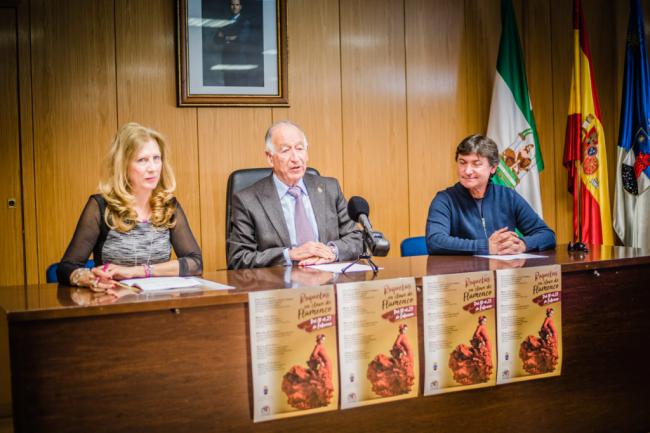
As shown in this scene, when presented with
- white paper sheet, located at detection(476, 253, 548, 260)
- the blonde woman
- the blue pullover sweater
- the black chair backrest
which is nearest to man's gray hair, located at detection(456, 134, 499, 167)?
the blue pullover sweater

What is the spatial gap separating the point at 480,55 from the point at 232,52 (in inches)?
66.8

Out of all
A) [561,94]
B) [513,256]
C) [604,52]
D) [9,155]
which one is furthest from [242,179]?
[604,52]

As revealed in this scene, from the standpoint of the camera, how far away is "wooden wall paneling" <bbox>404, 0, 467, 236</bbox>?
434cm

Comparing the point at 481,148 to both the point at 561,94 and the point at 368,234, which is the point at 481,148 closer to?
the point at 368,234

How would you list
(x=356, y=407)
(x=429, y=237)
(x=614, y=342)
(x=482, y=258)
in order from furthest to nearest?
(x=429, y=237), (x=482, y=258), (x=614, y=342), (x=356, y=407)

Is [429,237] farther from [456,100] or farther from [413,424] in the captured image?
[456,100]

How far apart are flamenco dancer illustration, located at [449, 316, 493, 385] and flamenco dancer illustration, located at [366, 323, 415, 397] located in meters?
0.17

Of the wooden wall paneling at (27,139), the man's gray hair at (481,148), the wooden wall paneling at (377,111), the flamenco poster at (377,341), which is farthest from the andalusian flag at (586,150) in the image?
the wooden wall paneling at (27,139)

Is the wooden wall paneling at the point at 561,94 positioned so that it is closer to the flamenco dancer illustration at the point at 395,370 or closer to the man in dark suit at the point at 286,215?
the man in dark suit at the point at 286,215

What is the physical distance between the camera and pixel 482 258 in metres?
Answer: 2.67

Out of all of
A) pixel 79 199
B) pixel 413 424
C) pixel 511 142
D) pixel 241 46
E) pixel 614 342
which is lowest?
pixel 413 424

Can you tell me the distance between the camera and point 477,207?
3117mm

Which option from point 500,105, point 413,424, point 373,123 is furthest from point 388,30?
point 413,424

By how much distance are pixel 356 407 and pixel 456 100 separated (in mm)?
2849
